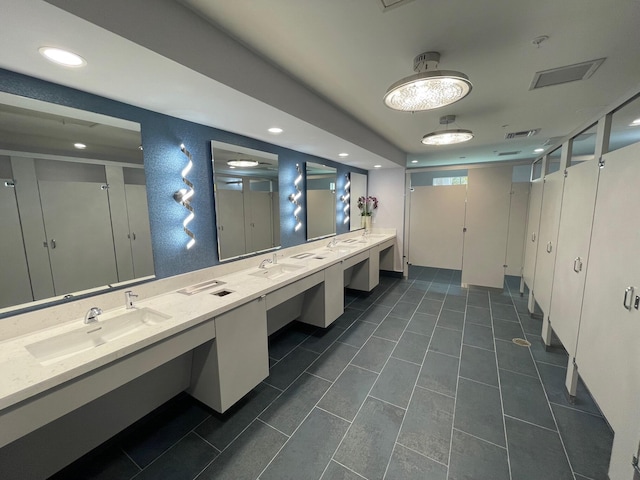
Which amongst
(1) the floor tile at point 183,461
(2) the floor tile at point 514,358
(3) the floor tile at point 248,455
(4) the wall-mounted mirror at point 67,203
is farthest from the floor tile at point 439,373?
(4) the wall-mounted mirror at point 67,203

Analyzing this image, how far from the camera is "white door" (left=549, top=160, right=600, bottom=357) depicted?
1.83m

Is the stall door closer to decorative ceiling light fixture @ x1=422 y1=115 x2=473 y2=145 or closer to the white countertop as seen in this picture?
decorative ceiling light fixture @ x1=422 y1=115 x2=473 y2=145

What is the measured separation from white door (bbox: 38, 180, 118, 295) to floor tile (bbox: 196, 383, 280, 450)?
1174 millimetres

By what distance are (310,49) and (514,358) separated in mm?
3137

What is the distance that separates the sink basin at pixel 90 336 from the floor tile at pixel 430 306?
3.17 meters

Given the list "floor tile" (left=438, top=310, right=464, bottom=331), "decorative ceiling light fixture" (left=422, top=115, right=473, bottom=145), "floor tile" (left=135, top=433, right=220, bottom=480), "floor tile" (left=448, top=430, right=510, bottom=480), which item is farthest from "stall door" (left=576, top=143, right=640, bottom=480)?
"floor tile" (left=135, top=433, right=220, bottom=480)

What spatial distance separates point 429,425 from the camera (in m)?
1.67

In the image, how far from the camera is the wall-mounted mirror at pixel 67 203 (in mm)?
1241

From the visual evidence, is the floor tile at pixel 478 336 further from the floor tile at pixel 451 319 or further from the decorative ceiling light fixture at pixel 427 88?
the decorative ceiling light fixture at pixel 427 88

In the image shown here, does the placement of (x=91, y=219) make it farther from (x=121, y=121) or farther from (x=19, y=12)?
(x=19, y=12)

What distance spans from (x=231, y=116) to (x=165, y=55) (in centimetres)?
77

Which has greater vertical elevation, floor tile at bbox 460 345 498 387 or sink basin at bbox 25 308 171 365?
sink basin at bbox 25 308 171 365

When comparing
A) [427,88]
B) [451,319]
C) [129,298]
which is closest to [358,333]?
[451,319]

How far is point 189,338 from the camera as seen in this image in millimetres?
1403
